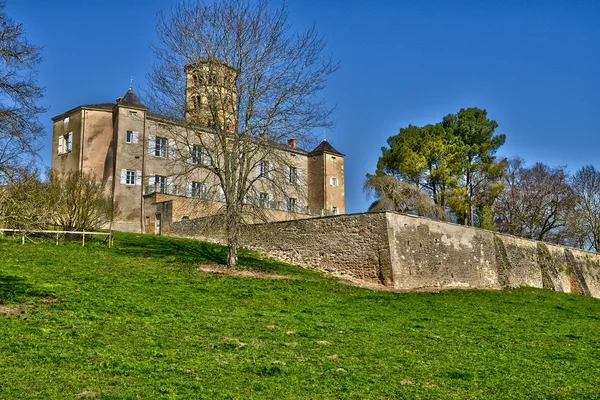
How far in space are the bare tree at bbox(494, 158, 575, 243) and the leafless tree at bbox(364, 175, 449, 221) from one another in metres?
12.3

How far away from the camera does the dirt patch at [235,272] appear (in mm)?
19891

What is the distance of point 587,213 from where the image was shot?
47875 mm

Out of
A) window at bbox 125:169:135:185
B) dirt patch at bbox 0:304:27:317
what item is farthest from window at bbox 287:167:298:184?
window at bbox 125:169:135:185

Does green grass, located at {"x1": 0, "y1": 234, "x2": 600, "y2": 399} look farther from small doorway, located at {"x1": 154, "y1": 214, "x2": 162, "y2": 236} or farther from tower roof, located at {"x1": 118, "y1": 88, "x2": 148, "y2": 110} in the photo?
tower roof, located at {"x1": 118, "y1": 88, "x2": 148, "y2": 110}

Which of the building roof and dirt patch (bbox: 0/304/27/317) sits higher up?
the building roof

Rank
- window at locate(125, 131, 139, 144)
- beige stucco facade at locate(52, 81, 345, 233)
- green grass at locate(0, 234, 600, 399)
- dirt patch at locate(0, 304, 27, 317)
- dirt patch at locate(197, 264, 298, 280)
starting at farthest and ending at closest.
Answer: window at locate(125, 131, 139, 144) < beige stucco facade at locate(52, 81, 345, 233) < dirt patch at locate(197, 264, 298, 280) < dirt patch at locate(0, 304, 27, 317) < green grass at locate(0, 234, 600, 399)

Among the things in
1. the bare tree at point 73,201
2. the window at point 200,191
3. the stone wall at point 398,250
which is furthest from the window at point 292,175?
the bare tree at point 73,201

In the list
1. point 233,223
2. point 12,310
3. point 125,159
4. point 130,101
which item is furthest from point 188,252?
point 130,101

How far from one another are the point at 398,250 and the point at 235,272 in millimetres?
6898

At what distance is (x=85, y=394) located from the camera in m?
6.98

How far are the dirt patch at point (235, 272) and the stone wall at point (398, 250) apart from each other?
168 centimetres

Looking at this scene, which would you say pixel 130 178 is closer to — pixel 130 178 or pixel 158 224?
pixel 130 178

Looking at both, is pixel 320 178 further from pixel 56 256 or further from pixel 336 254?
pixel 56 256

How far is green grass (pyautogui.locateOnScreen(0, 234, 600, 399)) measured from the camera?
7.84 meters
